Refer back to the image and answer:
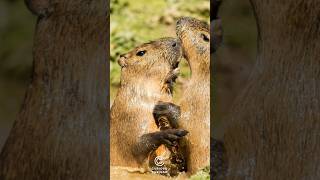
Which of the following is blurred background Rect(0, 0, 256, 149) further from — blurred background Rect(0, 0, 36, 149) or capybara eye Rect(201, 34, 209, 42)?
capybara eye Rect(201, 34, 209, 42)

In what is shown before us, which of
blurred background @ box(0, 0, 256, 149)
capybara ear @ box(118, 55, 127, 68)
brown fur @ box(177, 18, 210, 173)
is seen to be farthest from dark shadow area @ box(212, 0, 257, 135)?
capybara ear @ box(118, 55, 127, 68)

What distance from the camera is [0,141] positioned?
9.62ft

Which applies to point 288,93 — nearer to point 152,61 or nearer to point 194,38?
point 194,38

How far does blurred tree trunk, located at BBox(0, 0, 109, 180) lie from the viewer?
286 cm

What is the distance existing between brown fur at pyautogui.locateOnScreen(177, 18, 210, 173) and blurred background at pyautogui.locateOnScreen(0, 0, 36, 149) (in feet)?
2.61

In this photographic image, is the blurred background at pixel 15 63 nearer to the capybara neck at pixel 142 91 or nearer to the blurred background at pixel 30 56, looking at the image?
the blurred background at pixel 30 56

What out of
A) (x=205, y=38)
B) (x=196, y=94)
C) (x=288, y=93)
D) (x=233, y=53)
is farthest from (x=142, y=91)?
(x=288, y=93)

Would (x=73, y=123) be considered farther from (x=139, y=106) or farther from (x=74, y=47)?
(x=139, y=106)

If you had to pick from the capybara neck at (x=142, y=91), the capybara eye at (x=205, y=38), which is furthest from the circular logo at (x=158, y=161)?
the capybara eye at (x=205, y=38)

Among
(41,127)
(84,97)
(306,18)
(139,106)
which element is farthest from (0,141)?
(306,18)

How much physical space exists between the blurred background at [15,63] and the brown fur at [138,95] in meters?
0.62

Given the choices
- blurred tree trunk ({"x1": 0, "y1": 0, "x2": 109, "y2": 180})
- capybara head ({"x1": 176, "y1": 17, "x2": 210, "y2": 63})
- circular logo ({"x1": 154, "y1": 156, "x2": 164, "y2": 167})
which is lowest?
circular logo ({"x1": 154, "y1": 156, "x2": 164, "y2": 167})

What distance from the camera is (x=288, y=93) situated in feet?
9.43

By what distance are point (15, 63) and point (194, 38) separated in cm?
90
